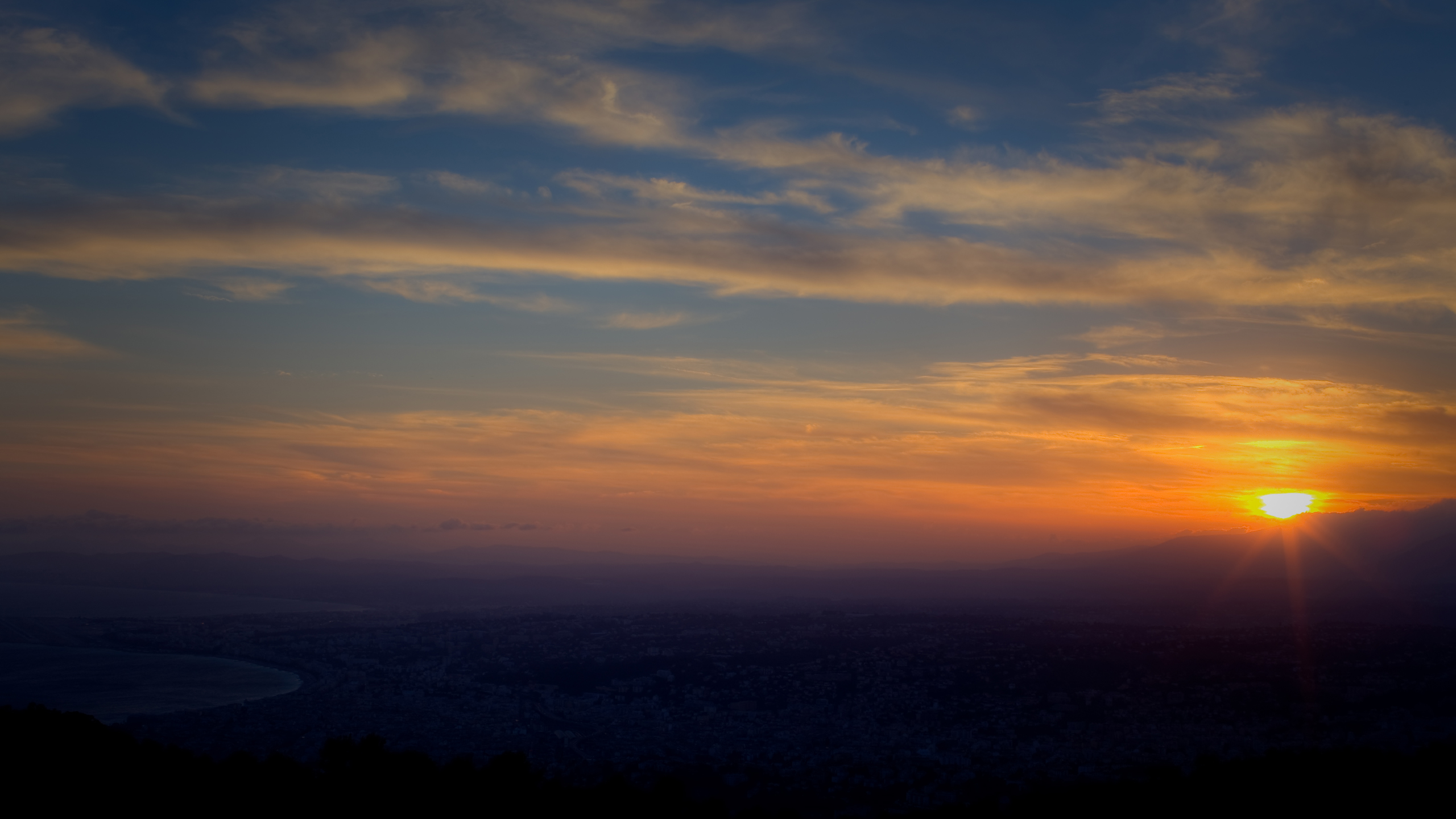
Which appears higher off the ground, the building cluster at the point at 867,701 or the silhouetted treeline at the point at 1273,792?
the silhouetted treeline at the point at 1273,792

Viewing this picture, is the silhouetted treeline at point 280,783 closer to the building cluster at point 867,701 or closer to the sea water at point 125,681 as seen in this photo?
the building cluster at point 867,701

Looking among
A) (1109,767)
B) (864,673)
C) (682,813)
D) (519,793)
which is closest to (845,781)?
(1109,767)

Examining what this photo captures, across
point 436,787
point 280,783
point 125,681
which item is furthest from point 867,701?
point 125,681

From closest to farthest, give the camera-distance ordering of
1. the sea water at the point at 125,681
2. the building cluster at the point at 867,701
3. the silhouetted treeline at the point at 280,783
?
the silhouetted treeline at the point at 280,783, the building cluster at the point at 867,701, the sea water at the point at 125,681

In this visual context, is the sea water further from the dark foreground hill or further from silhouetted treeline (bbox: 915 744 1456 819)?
silhouetted treeline (bbox: 915 744 1456 819)

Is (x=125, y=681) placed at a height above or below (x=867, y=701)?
below

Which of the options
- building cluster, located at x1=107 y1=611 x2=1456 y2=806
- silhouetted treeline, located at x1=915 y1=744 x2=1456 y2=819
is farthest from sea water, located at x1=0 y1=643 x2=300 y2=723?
silhouetted treeline, located at x1=915 y1=744 x2=1456 y2=819

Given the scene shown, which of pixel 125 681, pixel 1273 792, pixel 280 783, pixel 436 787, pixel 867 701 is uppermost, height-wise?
pixel 280 783

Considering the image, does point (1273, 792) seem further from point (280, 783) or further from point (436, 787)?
point (280, 783)

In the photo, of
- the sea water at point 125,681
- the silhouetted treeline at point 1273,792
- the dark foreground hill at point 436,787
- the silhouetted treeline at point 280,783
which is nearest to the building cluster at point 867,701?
the sea water at point 125,681
